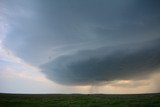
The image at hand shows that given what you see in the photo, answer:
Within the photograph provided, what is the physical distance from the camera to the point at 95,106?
195 ft

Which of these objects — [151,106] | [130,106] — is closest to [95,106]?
[130,106]

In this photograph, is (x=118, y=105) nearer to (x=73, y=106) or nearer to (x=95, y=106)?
(x=95, y=106)

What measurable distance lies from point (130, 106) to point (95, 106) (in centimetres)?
810

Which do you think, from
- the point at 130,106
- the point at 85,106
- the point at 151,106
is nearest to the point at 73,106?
the point at 85,106

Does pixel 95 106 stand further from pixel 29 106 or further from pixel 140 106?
pixel 29 106

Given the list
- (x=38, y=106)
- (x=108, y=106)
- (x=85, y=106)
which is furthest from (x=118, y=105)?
(x=38, y=106)

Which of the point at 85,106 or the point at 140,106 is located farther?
the point at 85,106

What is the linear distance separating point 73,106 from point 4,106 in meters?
16.0

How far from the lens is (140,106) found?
56188mm

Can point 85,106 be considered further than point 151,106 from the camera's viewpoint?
Yes

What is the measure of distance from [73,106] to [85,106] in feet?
9.48

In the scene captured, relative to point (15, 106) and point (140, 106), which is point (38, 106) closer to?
point (15, 106)

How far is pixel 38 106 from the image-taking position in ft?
192

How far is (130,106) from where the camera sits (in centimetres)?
5744
